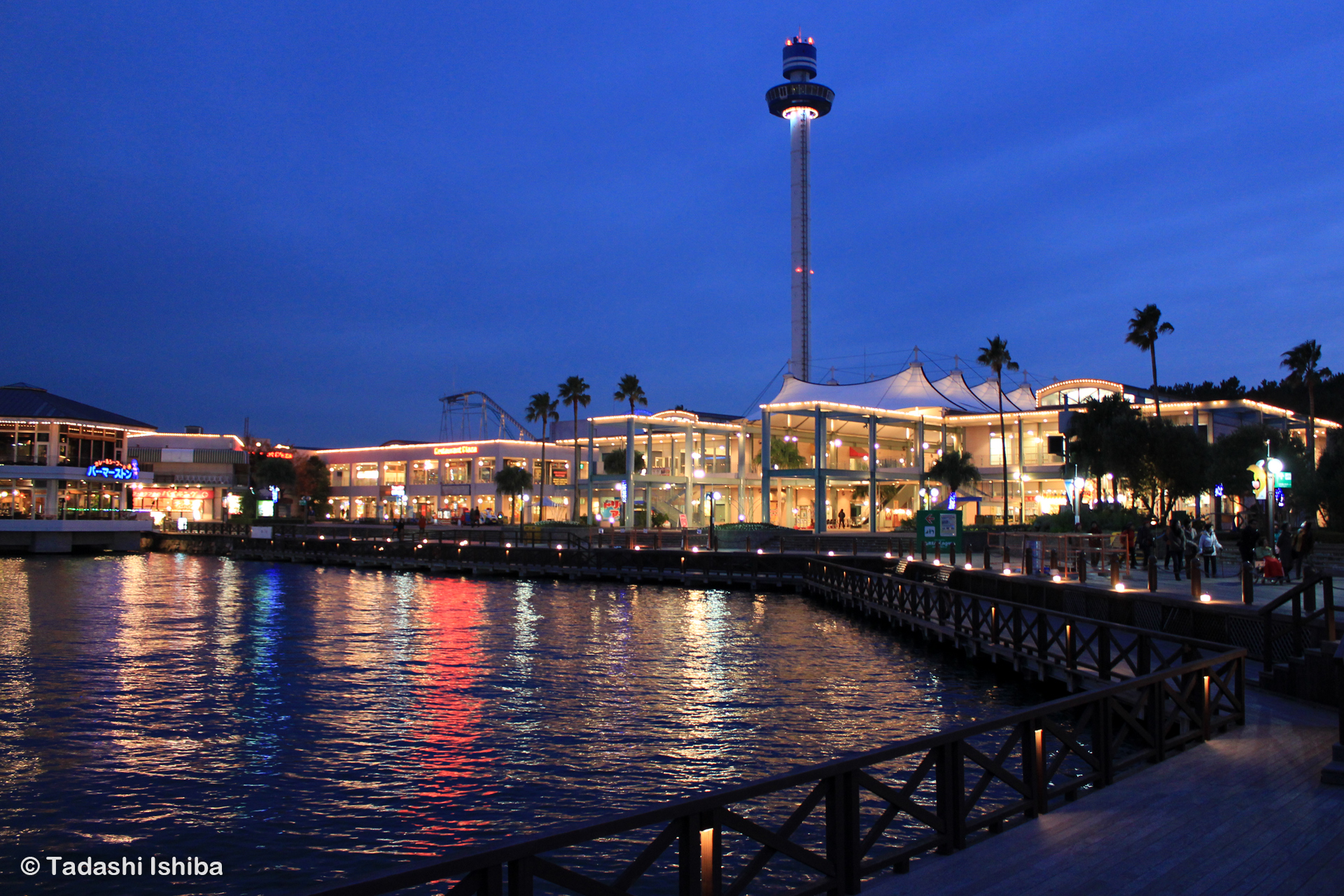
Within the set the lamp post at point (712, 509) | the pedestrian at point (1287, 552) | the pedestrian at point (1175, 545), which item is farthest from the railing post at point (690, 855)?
the lamp post at point (712, 509)

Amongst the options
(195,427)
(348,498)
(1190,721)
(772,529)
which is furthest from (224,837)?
(195,427)

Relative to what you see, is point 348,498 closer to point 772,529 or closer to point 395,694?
point 772,529

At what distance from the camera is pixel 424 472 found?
10725 cm

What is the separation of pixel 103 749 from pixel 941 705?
53.0 ft

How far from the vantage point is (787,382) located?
78.1 m

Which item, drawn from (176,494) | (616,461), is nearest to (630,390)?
(616,461)

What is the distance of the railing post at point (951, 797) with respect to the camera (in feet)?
25.9

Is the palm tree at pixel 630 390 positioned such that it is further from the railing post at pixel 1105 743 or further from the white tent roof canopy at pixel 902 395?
the railing post at pixel 1105 743

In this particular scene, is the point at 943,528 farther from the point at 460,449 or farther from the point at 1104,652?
the point at 460,449

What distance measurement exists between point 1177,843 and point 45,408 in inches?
3738

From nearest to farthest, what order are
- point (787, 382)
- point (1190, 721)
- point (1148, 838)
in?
point (1148, 838) < point (1190, 721) < point (787, 382)

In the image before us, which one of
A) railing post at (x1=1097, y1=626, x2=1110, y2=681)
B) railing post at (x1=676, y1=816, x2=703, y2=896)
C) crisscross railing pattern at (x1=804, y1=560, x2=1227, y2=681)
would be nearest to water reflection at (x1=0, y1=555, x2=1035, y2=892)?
crisscross railing pattern at (x1=804, y1=560, x2=1227, y2=681)

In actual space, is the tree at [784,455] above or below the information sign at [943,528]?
above

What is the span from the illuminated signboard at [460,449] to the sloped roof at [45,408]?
99.0 feet
